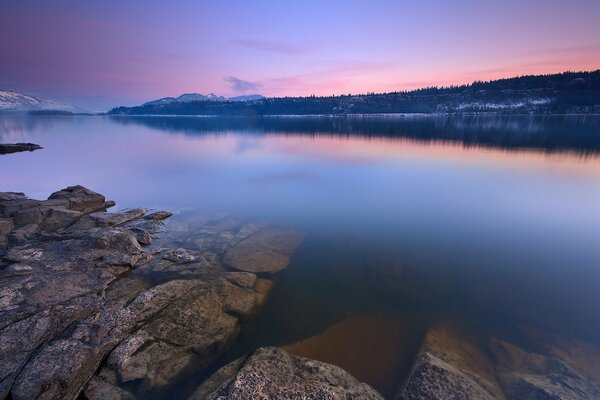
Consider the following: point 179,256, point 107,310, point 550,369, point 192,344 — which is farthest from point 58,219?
point 550,369

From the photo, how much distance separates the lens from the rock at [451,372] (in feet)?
19.2

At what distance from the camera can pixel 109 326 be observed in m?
7.30

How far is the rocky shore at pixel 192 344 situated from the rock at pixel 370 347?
0.03m

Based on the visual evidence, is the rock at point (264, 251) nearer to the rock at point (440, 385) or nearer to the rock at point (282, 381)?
the rock at point (282, 381)

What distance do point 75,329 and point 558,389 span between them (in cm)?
1117

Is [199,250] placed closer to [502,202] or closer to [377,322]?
[377,322]

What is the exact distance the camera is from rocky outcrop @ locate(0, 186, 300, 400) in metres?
5.94

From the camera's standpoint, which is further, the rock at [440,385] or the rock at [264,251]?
the rock at [264,251]

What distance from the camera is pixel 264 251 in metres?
12.6

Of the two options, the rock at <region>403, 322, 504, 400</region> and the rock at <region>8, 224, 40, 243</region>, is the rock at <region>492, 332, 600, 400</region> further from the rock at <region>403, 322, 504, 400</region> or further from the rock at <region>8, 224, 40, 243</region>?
the rock at <region>8, 224, 40, 243</region>

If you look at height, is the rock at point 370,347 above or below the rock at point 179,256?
below

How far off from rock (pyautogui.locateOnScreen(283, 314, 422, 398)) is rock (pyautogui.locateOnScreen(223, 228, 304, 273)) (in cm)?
389

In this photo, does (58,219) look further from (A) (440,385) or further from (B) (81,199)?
(A) (440,385)

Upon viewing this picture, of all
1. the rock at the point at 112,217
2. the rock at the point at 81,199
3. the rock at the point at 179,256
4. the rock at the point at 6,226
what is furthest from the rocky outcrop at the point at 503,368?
the rock at the point at 81,199
